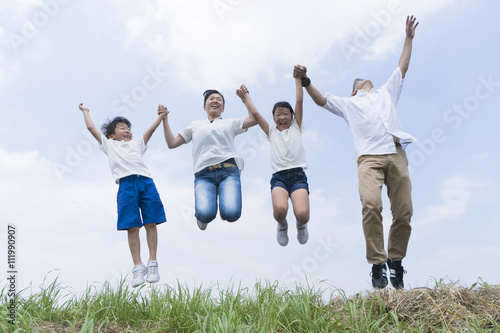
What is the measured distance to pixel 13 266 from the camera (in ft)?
13.9

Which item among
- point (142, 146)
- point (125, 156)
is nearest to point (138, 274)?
point (125, 156)

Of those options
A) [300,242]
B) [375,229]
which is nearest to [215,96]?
[300,242]

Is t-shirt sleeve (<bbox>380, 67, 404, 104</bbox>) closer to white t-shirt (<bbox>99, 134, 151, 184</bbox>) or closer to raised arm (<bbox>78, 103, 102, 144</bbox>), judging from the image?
white t-shirt (<bbox>99, 134, 151, 184</bbox>)

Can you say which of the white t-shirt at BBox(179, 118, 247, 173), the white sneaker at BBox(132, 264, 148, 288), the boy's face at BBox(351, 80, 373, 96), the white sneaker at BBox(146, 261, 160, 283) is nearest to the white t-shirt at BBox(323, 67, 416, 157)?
the boy's face at BBox(351, 80, 373, 96)

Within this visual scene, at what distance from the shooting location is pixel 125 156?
6398 millimetres

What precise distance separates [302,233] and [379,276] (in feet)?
5.17

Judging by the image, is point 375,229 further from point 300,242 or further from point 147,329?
point 147,329

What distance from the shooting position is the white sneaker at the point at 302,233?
6.93 m

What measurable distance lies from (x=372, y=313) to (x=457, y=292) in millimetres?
1046

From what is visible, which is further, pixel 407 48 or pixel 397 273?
pixel 407 48

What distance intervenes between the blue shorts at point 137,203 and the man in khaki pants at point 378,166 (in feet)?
8.26

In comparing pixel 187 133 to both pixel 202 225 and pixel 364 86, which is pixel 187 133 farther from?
pixel 364 86

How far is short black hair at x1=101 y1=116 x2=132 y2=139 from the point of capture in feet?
22.4

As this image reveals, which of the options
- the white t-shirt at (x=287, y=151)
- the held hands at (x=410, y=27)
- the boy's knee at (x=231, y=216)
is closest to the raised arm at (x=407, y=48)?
the held hands at (x=410, y=27)
